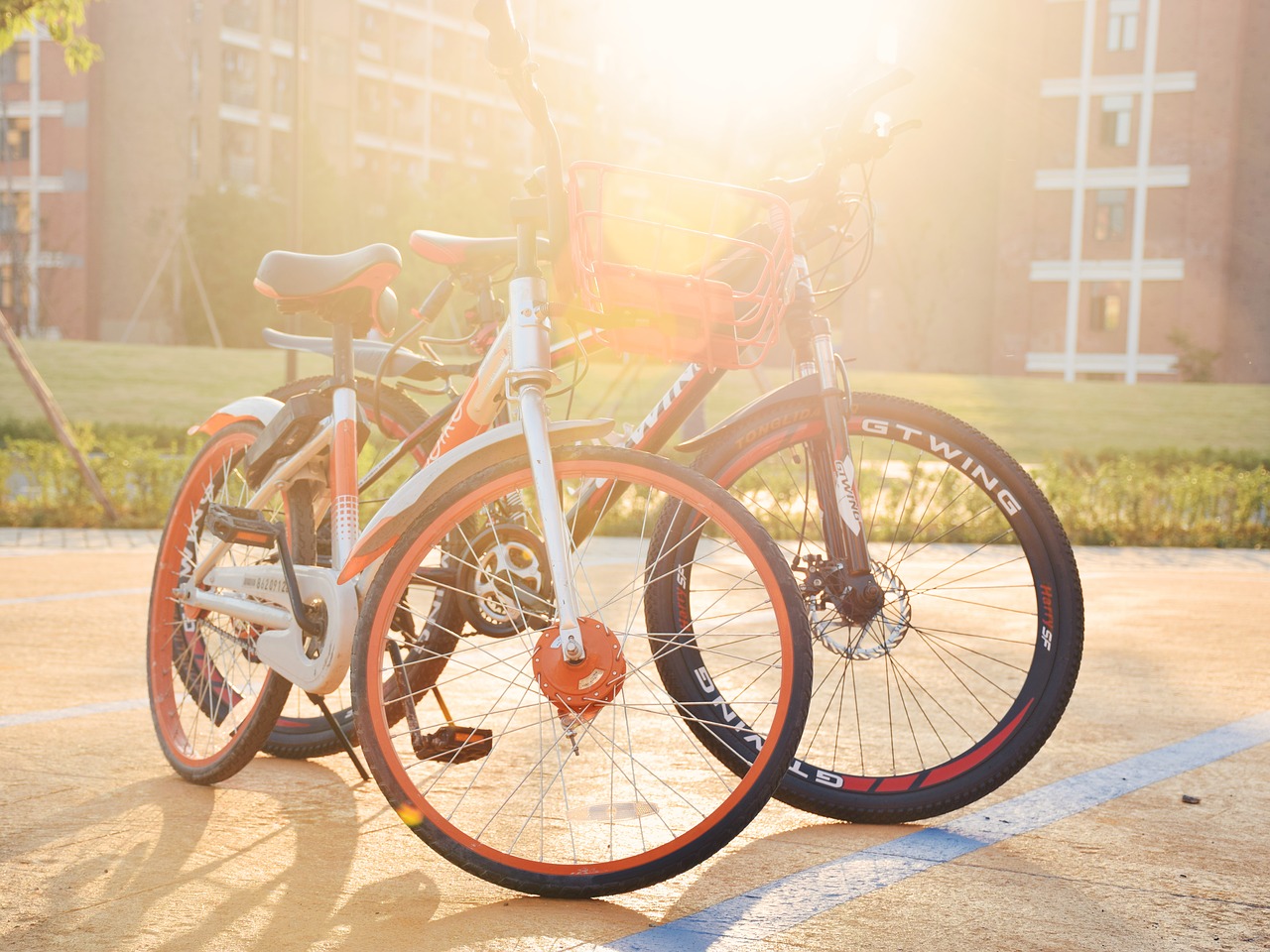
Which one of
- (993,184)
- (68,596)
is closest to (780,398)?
(68,596)

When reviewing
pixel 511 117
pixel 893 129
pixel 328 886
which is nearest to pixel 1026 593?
pixel 893 129

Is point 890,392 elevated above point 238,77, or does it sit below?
below

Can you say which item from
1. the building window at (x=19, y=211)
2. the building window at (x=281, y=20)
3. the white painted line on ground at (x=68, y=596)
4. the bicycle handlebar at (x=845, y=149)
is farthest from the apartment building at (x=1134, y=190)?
the bicycle handlebar at (x=845, y=149)

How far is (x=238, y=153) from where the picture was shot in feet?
190

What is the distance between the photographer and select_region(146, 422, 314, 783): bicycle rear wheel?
3.95 metres

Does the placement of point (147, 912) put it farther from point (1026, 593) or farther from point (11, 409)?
point (11, 409)

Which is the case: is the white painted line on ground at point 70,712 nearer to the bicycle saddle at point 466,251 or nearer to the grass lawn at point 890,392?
the bicycle saddle at point 466,251

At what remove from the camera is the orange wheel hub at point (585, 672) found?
117 inches

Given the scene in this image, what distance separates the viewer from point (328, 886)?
10.1ft

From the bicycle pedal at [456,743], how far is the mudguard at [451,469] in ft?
1.58

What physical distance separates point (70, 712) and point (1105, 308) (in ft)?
150

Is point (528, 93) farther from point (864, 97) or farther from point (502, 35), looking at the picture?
point (864, 97)

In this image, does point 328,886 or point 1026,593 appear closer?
point 328,886

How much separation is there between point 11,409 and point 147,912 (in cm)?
2717
